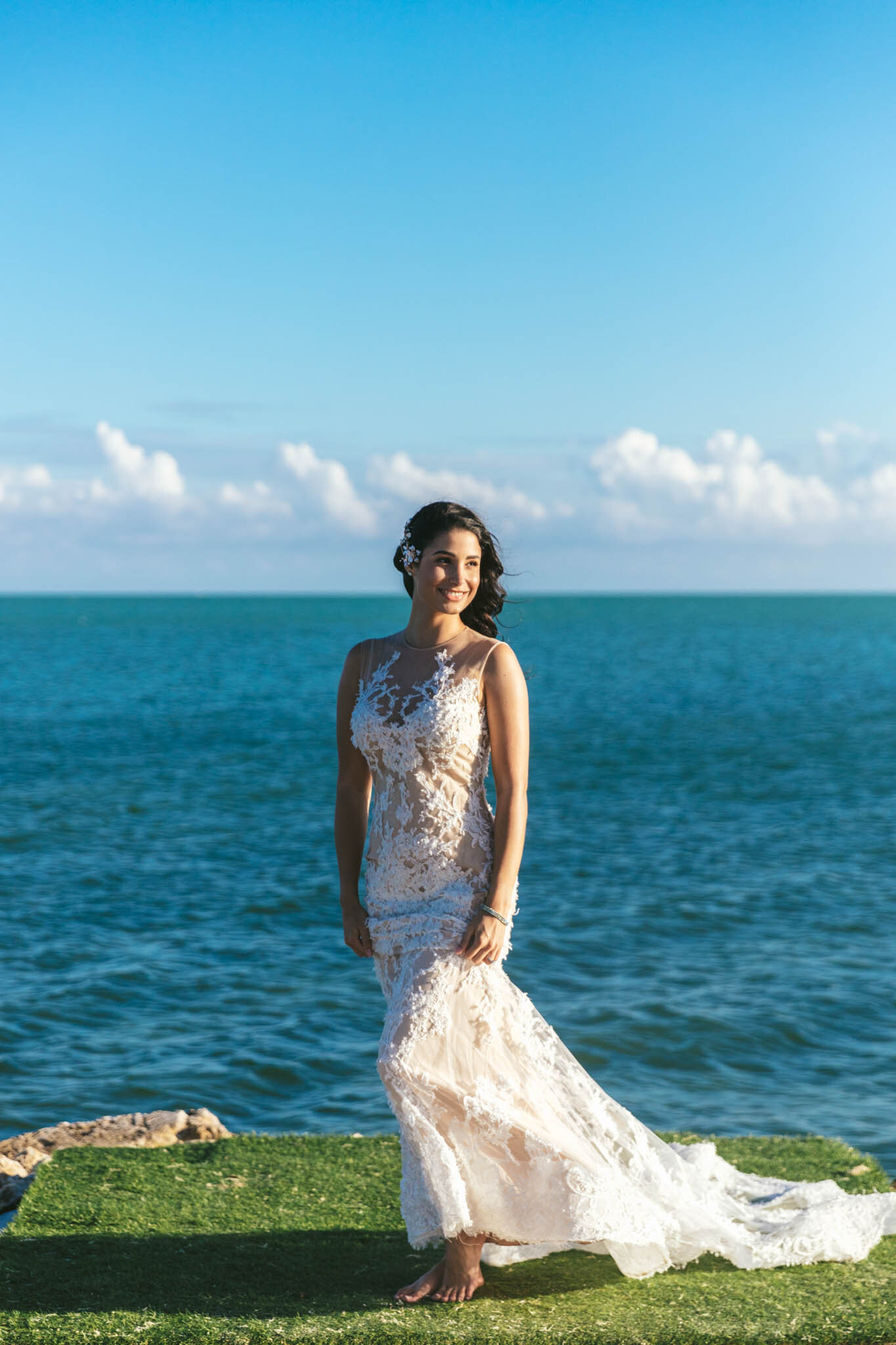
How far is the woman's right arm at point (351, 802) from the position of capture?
4836mm

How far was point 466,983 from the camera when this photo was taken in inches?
177

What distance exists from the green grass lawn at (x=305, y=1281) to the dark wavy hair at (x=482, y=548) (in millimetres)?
2382

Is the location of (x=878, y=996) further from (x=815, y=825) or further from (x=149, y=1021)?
(x=815, y=825)

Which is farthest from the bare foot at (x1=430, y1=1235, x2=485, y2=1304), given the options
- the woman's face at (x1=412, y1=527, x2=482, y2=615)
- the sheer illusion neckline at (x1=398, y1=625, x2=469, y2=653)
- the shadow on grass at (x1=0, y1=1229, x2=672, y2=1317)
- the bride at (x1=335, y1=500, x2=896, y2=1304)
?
the woman's face at (x1=412, y1=527, x2=482, y2=615)

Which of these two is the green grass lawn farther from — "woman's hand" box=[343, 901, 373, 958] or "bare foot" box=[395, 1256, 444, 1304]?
"woman's hand" box=[343, 901, 373, 958]

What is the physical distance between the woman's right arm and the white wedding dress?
0.18ft

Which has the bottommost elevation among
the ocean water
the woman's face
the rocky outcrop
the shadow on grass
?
the ocean water

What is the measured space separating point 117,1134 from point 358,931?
135 inches

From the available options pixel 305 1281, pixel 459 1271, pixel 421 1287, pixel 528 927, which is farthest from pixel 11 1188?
pixel 528 927

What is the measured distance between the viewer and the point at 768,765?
33.1 metres

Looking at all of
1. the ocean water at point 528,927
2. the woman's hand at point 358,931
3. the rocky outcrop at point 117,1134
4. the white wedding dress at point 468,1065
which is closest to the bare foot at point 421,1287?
the white wedding dress at point 468,1065

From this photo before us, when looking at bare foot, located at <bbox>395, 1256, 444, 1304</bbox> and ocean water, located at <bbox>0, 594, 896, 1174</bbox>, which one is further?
ocean water, located at <bbox>0, 594, 896, 1174</bbox>

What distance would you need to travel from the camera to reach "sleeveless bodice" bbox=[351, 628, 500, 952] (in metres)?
4.56

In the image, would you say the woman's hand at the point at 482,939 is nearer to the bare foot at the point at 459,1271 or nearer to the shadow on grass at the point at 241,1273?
the bare foot at the point at 459,1271
